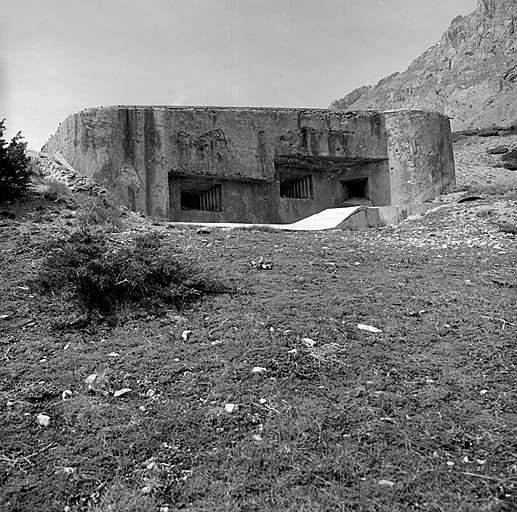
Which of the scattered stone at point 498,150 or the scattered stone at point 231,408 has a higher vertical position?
the scattered stone at point 498,150

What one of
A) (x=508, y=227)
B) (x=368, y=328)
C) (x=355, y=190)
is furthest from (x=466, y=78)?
(x=368, y=328)

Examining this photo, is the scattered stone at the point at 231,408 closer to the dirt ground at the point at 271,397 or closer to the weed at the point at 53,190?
the dirt ground at the point at 271,397

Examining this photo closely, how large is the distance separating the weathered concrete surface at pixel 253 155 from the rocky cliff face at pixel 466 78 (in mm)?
35719

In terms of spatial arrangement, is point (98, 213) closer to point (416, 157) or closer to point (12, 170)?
point (12, 170)

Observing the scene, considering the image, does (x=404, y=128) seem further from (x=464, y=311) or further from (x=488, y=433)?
(x=488, y=433)

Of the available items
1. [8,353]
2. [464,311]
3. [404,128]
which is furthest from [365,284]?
[404,128]

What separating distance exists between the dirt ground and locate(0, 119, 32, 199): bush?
3054mm

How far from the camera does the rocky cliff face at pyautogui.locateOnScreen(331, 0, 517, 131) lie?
175ft

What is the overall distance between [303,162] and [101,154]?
5043 millimetres

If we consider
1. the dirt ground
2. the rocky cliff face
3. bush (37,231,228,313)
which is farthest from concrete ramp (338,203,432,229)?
the rocky cliff face

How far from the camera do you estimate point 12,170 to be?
1008 centimetres

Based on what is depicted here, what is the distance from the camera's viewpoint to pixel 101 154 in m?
12.5

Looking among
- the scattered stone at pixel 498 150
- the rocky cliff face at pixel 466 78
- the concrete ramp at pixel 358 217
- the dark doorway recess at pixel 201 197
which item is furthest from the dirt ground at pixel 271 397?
the rocky cliff face at pixel 466 78

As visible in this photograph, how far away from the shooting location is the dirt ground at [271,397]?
11.1 feet
